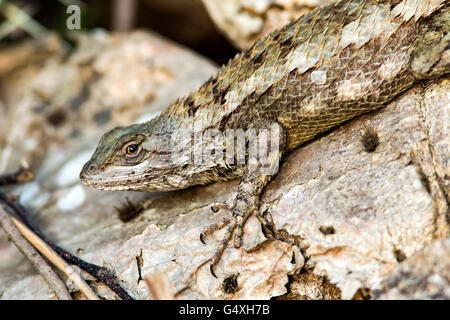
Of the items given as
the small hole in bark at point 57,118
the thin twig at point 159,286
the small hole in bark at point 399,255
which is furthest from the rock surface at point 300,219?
the small hole in bark at point 57,118

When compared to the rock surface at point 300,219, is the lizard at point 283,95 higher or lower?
higher

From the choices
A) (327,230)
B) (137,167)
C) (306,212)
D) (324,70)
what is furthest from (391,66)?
(137,167)

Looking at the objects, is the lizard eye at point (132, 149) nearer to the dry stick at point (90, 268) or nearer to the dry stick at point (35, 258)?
Answer: the dry stick at point (90, 268)

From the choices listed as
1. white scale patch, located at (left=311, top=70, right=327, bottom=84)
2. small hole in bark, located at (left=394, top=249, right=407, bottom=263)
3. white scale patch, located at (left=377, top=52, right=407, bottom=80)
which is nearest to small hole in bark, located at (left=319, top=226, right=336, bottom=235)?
small hole in bark, located at (left=394, top=249, right=407, bottom=263)

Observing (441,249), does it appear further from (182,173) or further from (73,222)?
(73,222)

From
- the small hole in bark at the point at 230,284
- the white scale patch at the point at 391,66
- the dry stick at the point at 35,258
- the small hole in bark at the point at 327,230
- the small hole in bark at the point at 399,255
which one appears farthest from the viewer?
the white scale patch at the point at 391,66

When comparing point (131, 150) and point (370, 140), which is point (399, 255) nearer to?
point (370, 140)
